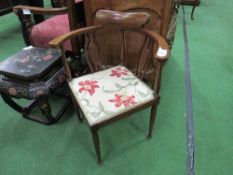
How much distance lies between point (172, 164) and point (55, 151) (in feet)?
2.69

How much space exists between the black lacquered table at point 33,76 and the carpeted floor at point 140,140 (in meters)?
0.21

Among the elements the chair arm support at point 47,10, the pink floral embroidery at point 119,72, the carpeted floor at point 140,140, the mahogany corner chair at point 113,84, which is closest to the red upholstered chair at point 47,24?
the chair arm support at point 47,10

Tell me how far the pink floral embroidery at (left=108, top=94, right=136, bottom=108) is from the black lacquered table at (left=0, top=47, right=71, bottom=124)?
0.51m

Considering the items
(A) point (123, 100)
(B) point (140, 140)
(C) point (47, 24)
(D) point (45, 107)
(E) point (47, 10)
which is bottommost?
(B) point (140, 140)

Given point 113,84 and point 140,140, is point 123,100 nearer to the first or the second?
point 113,84

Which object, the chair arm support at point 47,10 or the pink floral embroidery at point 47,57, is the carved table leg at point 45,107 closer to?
the pink floral embroidery at point 47,57

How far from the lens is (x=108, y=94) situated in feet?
3.76

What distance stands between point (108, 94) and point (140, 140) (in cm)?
49

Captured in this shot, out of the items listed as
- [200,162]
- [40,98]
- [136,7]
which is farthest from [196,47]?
[40,98]

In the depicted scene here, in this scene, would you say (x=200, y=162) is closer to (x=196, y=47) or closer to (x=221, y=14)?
(x=196, y=47)

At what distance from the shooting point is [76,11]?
58.2 inches

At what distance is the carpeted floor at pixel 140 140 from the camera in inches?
48.6

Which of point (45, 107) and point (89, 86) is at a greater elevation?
point (89, 86)

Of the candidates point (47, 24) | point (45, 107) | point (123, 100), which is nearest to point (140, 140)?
point (123, 100)
